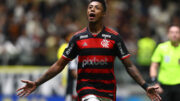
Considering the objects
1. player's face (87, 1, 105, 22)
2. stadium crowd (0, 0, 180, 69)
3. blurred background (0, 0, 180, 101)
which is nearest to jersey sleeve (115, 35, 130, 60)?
player's face (87, 1, 105, 22)

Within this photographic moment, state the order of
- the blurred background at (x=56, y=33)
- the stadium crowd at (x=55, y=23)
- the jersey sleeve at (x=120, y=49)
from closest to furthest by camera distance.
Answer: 1. the jersey sleeve at (x=120, y=49)
2. the blurred background at (x=56, y=33)
3. the stadium crowd at (x=55, y=23)

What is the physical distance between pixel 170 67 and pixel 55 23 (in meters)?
9.24

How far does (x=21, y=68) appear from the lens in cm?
1498

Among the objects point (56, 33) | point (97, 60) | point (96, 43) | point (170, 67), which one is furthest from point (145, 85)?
point (56, 33)

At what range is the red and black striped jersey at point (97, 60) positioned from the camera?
21.2ft

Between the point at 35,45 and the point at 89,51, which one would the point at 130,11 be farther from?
the point at 89,51

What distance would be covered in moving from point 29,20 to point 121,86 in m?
5.02

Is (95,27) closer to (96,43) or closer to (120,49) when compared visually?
(96,43)

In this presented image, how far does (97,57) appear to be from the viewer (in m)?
6.46

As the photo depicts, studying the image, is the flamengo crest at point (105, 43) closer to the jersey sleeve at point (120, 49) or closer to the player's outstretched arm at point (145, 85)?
the jersey sleeve at point (120, 49)

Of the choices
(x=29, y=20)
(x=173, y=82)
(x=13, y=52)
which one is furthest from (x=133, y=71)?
(x=29, y=20)

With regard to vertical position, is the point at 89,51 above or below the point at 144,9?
below

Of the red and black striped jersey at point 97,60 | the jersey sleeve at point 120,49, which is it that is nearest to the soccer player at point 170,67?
the jersey sleeve at point 120,49

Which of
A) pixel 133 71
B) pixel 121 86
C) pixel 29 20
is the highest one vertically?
pixel 29 20
